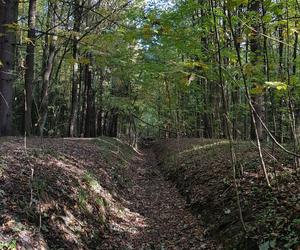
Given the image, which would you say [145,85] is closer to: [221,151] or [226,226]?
[221,151]

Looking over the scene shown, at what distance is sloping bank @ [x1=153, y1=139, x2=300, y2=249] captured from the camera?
18.5 ft

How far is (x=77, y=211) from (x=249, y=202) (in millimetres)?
3456

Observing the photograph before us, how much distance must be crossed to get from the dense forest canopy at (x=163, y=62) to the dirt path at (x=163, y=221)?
239 centimetres

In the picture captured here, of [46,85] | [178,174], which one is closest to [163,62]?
[46,85]

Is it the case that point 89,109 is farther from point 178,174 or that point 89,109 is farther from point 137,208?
point 137,208

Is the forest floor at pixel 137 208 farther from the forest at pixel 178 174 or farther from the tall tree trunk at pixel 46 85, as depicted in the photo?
the tall tree trunk at pixel 46 85

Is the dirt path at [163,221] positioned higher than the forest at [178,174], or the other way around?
the forest at [178,174]

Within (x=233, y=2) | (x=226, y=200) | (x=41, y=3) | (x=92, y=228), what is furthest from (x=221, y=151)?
(x=41, y=3)

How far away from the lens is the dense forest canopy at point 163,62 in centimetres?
520

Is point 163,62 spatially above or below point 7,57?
below

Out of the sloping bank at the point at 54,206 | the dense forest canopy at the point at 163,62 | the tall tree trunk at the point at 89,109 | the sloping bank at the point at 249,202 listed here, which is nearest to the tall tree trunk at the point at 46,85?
the dense forest canopy at the point at 163,62

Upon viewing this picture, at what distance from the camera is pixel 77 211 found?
7.10m

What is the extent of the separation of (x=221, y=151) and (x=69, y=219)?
813 centimetres

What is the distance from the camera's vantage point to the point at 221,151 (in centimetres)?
1352
